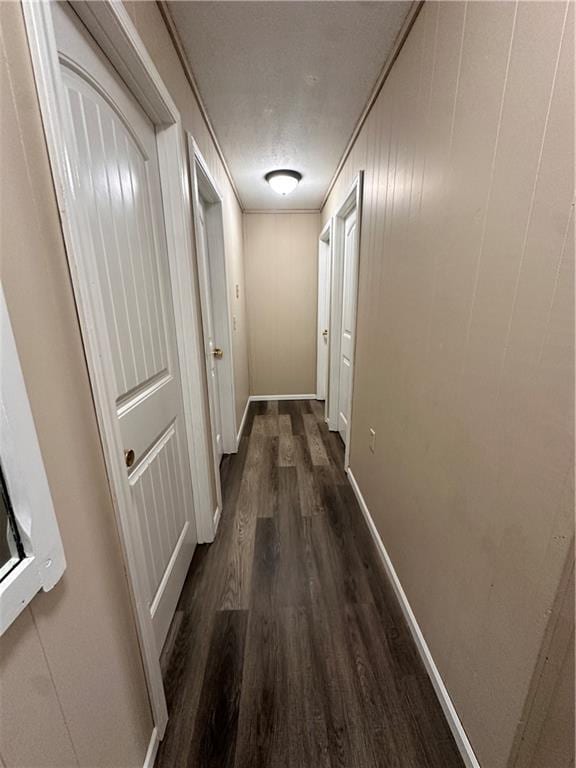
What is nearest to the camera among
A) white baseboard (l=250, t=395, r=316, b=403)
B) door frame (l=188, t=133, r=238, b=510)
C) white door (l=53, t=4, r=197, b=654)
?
white door (l=53, t=4, r=197, b=654)

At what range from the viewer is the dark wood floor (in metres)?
0.92

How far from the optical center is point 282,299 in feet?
12.4

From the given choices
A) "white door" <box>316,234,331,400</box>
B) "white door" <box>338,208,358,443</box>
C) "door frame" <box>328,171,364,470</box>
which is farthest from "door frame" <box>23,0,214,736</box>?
"white door" <box>316,234,331,400</box>

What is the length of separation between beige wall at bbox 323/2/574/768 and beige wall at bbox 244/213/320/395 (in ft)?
7.70

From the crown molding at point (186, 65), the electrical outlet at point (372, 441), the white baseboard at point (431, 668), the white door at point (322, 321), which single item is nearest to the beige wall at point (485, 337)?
the white baseboard at point (431, 668)

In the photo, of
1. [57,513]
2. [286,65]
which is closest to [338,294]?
[286,65]

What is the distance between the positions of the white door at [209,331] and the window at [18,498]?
118cm

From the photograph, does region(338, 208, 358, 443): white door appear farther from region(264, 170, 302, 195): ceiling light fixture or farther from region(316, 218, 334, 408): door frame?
region(264, 170, 302, 195): ceiling light fixture

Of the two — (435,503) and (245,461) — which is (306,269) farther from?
(435,503)

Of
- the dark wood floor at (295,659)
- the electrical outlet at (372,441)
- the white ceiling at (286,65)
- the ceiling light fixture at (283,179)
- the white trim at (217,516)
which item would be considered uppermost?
the white ceiling at (286,65)

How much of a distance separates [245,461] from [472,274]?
219cm

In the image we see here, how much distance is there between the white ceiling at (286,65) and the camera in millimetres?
1116

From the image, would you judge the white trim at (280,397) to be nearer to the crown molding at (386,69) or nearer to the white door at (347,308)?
the white door at (347,308)

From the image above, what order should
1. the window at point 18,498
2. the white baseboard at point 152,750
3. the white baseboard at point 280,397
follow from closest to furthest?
the window at point 18,498
the white baseboard at point 152,750
the white baseboard at point 280,397
